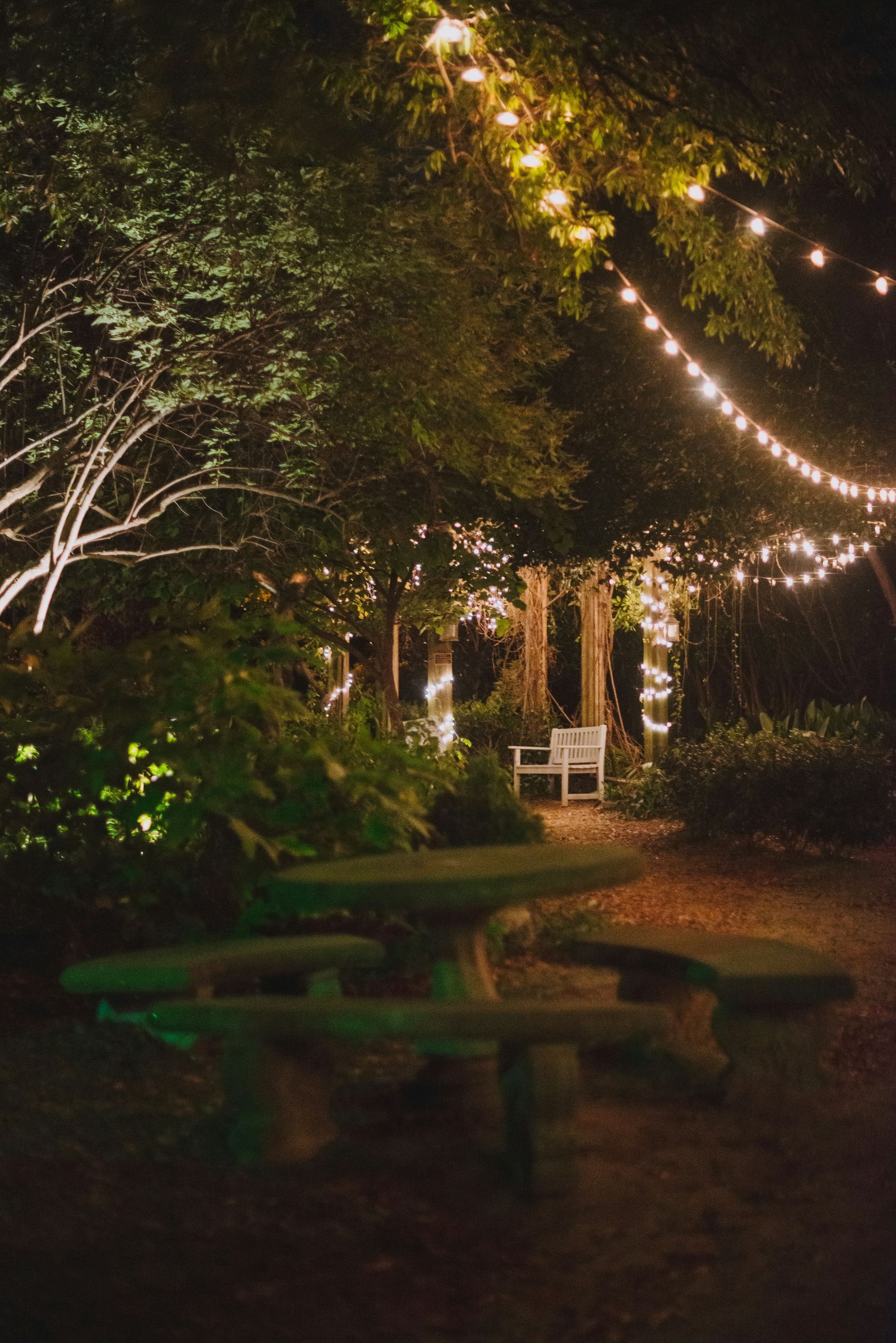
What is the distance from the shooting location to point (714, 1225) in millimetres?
3584

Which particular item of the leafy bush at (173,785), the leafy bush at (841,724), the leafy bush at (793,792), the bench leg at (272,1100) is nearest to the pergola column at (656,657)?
the leafy bush at (841,724)

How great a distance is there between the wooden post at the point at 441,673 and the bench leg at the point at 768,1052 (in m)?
13.3

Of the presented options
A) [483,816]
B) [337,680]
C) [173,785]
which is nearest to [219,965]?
[173,785]

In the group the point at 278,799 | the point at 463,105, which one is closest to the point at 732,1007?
the point at 278,799

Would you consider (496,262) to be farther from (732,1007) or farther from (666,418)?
(732,1007)

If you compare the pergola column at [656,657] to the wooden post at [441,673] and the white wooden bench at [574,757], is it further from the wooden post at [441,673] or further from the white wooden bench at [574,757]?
the wooden post at [441,673]

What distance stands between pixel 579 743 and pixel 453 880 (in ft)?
49.1

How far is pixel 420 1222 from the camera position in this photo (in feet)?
11.9

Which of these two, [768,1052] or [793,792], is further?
[793,792]

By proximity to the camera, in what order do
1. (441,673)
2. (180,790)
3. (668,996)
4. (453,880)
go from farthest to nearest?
1. (441,673)
2. (180,790)
3. (668,996)
4. (453,880)

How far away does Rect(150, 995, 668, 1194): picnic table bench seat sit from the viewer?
3789mm

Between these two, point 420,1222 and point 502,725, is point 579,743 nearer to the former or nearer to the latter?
point 502,725

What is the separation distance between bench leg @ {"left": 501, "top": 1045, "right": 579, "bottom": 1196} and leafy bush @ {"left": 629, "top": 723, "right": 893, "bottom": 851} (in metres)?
7.92

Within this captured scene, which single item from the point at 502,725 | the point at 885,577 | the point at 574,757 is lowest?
the point at 574,757
